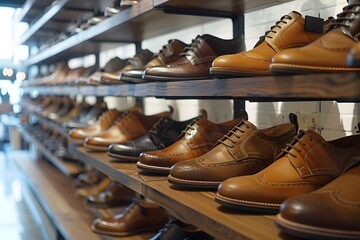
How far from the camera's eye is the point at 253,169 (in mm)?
1175

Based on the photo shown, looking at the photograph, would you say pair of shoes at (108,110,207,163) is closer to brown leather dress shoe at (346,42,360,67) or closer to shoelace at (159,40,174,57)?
shoelace at (159,40,174,57)

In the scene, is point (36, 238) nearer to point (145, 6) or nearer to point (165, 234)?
point (165, 234)

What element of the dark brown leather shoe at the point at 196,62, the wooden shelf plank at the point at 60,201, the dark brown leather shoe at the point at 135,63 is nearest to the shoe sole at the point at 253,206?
the dark brown leather shoe at the point at 196,62

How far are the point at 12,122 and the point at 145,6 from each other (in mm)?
6756

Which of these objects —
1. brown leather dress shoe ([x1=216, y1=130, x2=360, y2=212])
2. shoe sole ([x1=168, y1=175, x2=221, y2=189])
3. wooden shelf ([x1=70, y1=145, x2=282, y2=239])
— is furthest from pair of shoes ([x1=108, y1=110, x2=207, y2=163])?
brown leather dress shoe ([x1=216, y1=130, x2=360, y2=212])

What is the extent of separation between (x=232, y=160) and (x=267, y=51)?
306 mm

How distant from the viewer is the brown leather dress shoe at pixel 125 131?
6.75 ft

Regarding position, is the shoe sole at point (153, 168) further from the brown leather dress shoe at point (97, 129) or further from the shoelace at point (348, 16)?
the brown leather dress shoe at point (97, 129)

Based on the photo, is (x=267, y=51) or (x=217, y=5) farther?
(x=217, y=5)

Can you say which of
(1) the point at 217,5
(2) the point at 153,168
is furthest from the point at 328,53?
(1) the point at 217,5

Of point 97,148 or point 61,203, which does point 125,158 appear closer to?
point 97,148

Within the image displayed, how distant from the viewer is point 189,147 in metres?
1.41

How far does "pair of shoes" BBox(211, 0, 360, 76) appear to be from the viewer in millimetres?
849

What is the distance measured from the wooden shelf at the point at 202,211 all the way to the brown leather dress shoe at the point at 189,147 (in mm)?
47
